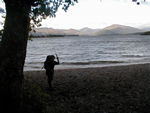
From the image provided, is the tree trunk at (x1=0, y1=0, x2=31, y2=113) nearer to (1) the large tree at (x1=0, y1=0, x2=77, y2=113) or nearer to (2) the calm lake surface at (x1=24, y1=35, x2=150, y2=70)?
(1) the large tree at (x1=0, y1=0, x2=77, y2=113)

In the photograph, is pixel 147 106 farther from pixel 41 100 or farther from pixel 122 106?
pixel 41 100

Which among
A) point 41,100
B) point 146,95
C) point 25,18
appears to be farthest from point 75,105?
point 25,18

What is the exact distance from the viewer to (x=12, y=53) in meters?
4.75

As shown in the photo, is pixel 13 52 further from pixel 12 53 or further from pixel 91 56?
pixel 91 56

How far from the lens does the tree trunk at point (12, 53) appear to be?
4.76 metres

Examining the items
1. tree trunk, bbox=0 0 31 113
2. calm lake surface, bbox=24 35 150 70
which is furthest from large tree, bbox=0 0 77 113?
calm lake surface, bbox=24 35 150 70

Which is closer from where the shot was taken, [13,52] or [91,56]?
[13,52]

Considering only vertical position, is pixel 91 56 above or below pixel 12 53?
below

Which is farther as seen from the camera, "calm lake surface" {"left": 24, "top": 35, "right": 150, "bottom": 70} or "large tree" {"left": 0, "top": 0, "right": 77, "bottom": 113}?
"calm lake surface" {"left": 24, "top": 35, "right": 150, "bottom": 70}

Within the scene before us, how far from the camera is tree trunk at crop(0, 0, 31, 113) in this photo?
4758mm

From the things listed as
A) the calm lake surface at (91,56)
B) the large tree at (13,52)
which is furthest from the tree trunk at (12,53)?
the calm lake surface at (91,56)

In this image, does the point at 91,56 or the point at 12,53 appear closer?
the point at 12,53

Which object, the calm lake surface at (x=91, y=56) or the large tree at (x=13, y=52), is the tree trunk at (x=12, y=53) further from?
the calm lake surface at (x=91, y=56)


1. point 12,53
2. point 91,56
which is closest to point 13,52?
point 12,53
